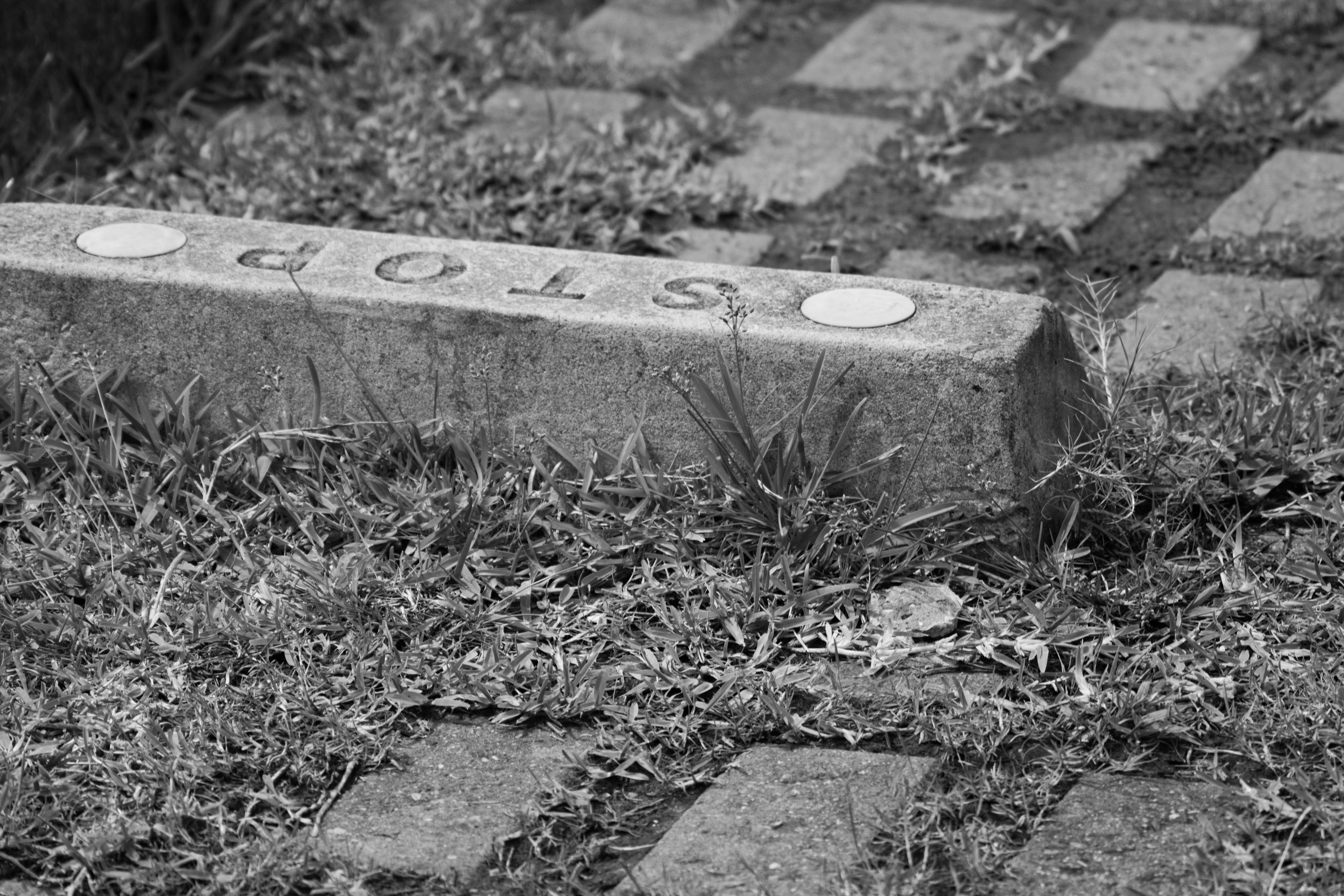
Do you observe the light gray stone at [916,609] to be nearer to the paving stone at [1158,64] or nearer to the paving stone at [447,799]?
the paving stone at [447,799]

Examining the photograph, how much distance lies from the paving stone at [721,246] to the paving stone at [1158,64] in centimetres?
118

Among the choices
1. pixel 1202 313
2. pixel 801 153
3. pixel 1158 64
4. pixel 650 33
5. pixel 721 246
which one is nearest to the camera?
pixel 1202 313

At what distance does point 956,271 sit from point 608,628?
139 cm

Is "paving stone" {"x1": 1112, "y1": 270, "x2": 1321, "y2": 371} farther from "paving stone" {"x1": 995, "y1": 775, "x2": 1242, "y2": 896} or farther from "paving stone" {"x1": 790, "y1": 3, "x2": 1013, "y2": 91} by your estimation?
"paving stone" {"x1": 790, "y1": 3, "x2": 1013, "y2": 91}

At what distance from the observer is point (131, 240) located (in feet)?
8.73

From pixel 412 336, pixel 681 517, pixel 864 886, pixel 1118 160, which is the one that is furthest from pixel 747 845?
pixel 1118 160

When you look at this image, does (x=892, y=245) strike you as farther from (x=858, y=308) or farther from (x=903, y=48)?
(x=903, y=48)

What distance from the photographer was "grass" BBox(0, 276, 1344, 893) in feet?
6.25

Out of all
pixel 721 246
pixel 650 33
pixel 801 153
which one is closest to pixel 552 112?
pixel 801 153

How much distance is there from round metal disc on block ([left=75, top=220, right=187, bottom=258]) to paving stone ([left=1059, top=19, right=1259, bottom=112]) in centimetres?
242

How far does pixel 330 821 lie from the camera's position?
76.0 inches

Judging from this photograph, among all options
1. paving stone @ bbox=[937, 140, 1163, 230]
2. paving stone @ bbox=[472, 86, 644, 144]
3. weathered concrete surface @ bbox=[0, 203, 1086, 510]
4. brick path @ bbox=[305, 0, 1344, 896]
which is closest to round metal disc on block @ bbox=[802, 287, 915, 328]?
weathered concrete surface @ bbox=[0, 203, 1086, 510]

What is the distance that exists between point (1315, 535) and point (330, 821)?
144cm

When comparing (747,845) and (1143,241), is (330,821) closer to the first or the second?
(747,845)
